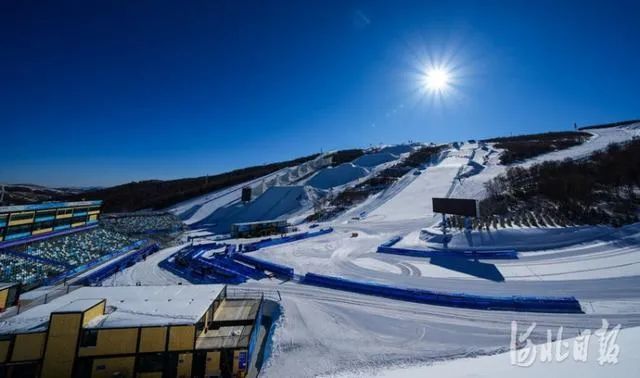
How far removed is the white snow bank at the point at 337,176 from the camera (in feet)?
257

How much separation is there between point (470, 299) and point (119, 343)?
650 inches

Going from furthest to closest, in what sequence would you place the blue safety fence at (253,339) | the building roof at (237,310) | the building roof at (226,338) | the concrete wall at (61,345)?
1. the building roof at (237,310)
2. the blue safety fence at (253,339)
3. the building roof at (226,338)
4. the concrete wall at (61,345)

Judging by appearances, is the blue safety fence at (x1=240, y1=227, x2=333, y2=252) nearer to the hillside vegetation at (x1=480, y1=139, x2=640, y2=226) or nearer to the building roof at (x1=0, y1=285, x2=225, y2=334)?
the building roof at (x1=0, y1=285, x2=225, y2=334)

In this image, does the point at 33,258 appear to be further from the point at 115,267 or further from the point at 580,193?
the point at 580,193

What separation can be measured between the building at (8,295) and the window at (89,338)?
23.7ft

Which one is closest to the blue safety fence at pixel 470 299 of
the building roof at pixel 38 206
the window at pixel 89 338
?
the window at pixel 89 338

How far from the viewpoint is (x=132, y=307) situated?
12039mm

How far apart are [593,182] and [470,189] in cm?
1856

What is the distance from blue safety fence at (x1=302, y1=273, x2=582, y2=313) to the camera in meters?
13.8

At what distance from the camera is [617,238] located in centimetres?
2327

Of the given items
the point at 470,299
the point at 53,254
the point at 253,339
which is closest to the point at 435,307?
the point at 470,299

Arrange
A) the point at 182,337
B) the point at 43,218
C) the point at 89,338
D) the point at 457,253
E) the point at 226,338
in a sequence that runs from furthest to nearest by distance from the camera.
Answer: the point at 43,218
the point at 457,253
the point at 226,338
the point at 182,337
the point at 89,338

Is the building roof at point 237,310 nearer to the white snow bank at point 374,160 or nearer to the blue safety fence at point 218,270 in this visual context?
the blue safety fence at point 218,270

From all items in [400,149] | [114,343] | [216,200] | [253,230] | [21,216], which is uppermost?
[400,149]
